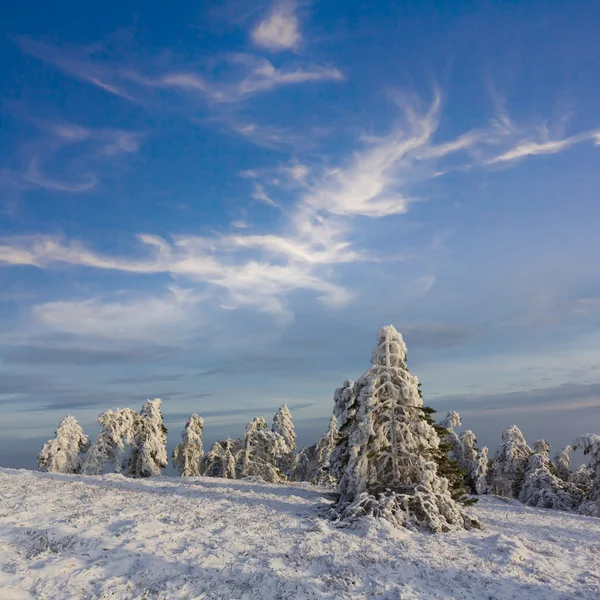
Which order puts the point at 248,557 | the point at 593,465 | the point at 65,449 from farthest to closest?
the point at 65,449 < the point at 593,465 < the point at 248,557

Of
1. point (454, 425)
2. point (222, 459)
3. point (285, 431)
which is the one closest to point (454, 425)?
point (454, 425)

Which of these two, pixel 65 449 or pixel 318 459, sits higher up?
pixel 65 449

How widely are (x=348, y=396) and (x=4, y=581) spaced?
55.2 ft

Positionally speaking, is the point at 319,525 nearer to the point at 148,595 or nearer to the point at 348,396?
Result: the point at 148,595

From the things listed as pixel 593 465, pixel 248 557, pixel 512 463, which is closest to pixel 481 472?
pixel 512 463

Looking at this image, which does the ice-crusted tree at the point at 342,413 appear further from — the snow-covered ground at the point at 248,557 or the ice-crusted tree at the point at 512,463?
the ice-crusted tree at the point at 512,463

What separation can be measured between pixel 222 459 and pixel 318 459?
Result: 34.9ft

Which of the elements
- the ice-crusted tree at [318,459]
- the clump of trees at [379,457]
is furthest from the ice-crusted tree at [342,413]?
the ice-crusted tree at [318,459]

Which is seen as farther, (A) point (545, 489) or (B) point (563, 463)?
(B) point (563, 463)

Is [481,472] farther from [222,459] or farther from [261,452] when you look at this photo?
[222,459]

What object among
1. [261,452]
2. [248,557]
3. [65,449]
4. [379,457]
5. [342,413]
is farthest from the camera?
[261,452]

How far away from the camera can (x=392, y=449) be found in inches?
717

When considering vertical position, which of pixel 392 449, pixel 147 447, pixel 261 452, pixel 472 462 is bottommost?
pixel 472 462

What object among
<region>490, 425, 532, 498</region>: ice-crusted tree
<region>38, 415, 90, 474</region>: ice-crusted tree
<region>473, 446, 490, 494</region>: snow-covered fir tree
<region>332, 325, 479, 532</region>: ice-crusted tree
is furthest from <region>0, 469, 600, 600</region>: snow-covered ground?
<region>473, 446, 490, 494</region>: snow-covered fir tree
